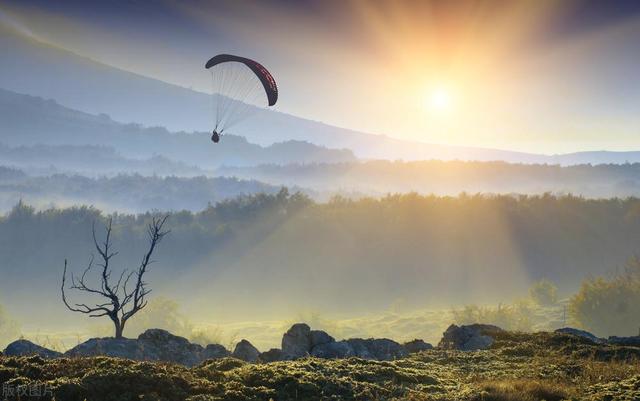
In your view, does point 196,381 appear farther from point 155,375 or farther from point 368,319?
point 368,319

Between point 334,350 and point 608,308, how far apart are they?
85.5m

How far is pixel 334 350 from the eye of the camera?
63.8 feet

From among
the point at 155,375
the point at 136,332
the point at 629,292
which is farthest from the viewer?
the point at 136,332

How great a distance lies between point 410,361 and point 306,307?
523 ft

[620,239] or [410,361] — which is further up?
[620,239]

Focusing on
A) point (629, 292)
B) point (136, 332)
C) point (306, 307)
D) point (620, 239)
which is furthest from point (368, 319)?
point (620, 239)

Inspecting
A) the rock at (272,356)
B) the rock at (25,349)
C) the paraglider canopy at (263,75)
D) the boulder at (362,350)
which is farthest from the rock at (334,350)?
the paraglider canopy at (263,75)

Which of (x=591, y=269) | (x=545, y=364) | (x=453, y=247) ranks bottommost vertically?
(x=545, y=364)

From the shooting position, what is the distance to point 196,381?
13.1 meters

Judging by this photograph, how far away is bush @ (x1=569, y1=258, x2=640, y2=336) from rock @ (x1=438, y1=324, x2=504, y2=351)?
7339 cm

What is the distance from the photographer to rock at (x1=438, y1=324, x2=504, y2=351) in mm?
23031

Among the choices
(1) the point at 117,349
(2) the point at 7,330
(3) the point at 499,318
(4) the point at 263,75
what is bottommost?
(1) the point at 117,349

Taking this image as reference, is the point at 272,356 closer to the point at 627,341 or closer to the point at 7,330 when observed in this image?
the point at 627,341

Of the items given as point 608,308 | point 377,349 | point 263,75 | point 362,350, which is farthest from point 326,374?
point 608,308
